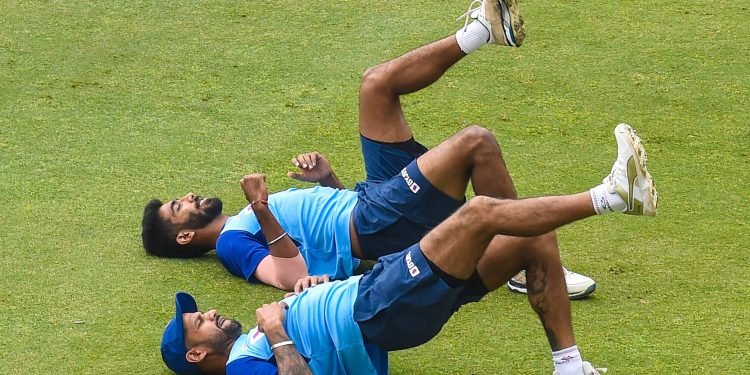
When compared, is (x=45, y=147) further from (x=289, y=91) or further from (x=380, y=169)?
(x=380, y=169)

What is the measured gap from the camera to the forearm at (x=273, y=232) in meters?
5.96

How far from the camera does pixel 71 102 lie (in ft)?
27.5

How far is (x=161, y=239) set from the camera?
21.2ft

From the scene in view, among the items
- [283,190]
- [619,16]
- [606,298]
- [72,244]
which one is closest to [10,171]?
[72,244]

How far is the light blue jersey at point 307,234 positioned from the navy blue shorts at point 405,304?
1.15 meters

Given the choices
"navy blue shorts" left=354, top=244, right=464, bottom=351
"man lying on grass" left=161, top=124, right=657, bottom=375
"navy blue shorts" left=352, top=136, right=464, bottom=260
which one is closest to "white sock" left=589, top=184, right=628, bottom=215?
"man lying on grass" left=161, top=124, right=657, bottom=375

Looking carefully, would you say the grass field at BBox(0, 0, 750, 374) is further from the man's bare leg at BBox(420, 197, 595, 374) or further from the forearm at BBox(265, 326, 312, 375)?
the forearm at BBox(265, 326, 312, 375)

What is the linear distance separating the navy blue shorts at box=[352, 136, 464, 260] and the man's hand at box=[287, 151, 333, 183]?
34cm

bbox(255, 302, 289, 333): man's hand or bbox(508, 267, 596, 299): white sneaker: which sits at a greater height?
bbox(255, 302, 289, 333): man's hand

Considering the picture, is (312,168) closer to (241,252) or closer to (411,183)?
(241,252)

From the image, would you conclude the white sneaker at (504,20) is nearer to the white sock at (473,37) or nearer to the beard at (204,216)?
the white sock at (473,37)

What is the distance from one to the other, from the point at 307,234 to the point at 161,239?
33.3 inches

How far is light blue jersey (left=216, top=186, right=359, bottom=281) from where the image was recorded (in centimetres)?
619

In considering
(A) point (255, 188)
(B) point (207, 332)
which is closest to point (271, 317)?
(B) point (207, 332)
